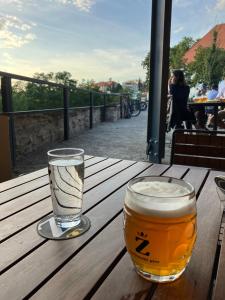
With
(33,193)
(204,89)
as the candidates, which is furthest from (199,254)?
(204,89)

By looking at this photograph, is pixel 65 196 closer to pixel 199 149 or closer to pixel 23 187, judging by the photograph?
pixel 23 187

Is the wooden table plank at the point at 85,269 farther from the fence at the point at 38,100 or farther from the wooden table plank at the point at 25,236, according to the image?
the fence at the point at 38,100

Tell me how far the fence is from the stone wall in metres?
0.08

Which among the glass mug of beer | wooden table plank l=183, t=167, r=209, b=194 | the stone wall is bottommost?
the stone wall

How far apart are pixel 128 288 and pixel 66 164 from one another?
1.01 ft

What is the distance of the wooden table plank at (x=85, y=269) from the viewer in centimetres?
44

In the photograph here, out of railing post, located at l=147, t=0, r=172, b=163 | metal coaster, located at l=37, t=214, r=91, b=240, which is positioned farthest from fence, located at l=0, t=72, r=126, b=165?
metal coaster, located at l=37, t=214, r=91, b=240

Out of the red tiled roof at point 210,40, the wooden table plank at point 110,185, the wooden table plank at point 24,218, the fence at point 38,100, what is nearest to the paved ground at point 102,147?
the fence at point 38,100

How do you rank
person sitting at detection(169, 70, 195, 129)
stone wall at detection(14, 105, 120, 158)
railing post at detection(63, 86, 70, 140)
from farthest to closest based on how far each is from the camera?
1. railing post at detection(63, 86, 70, 140)
2. person sitting at detection(169, 70, 195, 129)
3. stone wall at detection(14, 105, 120, 158)

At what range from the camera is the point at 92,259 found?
53 centimetres

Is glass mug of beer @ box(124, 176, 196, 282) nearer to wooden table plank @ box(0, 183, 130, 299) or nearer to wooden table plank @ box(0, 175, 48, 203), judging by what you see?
wooden table plank @ box(0, 183, 130, 299)

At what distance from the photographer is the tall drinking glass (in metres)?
0.63

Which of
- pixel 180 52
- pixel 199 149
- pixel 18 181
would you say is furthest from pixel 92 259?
pixel 180 52

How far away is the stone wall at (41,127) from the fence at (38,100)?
8 centimetres
